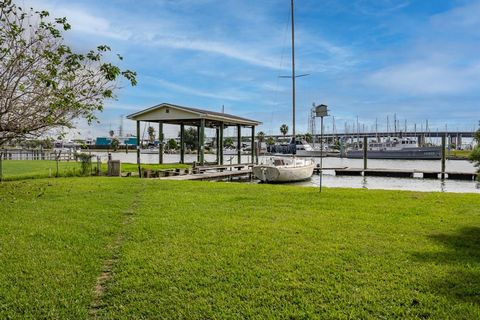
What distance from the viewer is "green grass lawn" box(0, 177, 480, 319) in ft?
11.9

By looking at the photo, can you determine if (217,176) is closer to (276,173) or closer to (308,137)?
(276,173)

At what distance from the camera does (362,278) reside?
425 centimetres

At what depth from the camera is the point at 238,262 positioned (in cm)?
479

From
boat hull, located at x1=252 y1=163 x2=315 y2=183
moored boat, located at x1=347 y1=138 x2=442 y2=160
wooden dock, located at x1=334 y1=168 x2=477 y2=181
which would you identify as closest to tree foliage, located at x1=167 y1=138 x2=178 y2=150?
moored boat, located at x1=347 y1=138 x2=442 y2=160

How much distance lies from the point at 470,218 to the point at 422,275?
4255 mm

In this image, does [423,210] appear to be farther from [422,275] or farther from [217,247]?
[217,247]

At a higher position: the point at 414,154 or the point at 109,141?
the point at 109,141

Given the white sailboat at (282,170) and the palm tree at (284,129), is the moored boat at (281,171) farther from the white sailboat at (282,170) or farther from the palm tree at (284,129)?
the palm tree at (284,129)

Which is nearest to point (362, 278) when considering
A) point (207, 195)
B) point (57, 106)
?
point (207, 195)

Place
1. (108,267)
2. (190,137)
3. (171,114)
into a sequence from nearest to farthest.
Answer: (108,267), (171,114), (190,137)

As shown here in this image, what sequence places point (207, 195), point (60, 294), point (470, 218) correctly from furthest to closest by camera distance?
point (207, 195)
point (470, 218)
point (60, 294)

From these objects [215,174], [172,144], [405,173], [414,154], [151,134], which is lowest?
[405,173]

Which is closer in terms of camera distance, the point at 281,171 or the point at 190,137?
the point at 281,171

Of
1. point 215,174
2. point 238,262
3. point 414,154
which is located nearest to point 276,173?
point 215,174
